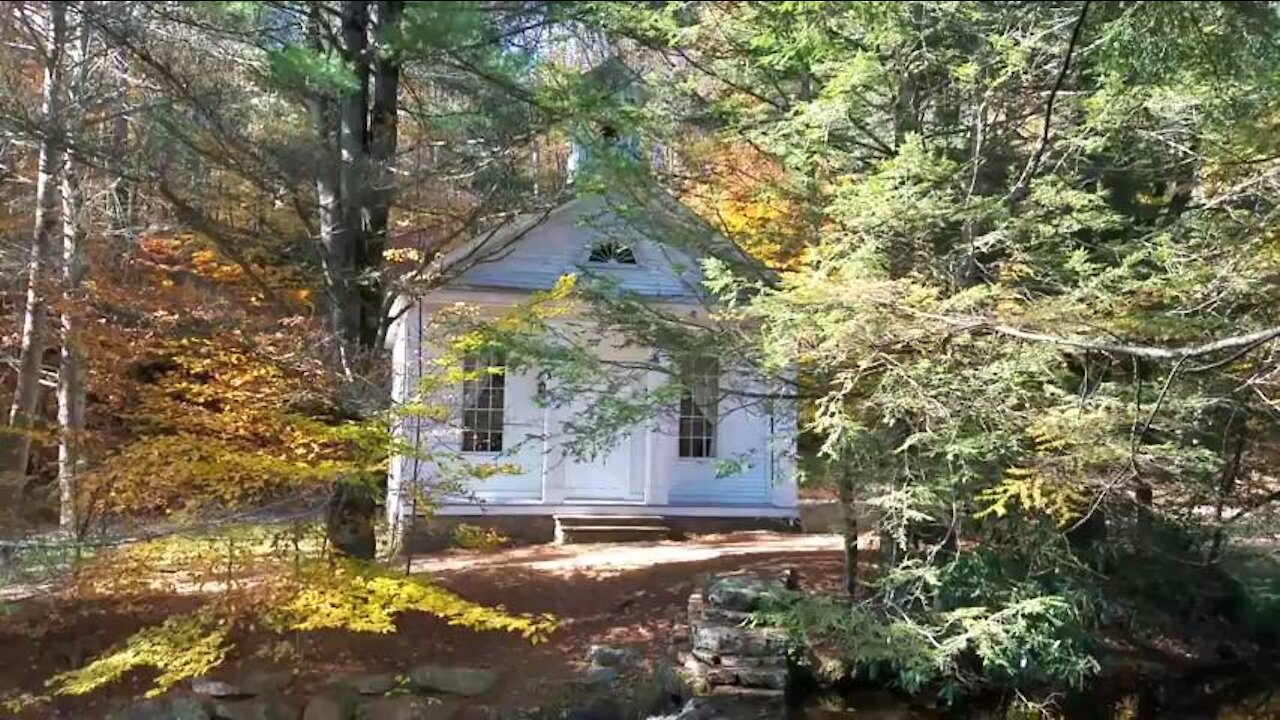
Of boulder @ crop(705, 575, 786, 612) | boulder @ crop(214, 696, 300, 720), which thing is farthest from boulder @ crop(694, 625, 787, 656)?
boulder @ crop(214, 696, 300, 720)

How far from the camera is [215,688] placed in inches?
322

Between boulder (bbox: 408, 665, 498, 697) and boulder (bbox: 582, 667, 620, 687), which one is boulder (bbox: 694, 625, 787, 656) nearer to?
boulder (bbox: 582, 667, 620, 687)

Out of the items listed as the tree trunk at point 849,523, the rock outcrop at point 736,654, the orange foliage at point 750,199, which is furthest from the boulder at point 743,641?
the orange foliage at point 750,199

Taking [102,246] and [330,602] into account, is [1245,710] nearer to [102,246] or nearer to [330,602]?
[330,602]

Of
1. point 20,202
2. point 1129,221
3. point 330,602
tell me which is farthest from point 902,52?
point 20,202

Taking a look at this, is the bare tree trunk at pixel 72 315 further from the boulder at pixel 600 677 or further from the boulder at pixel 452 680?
the boulder at pixel 600 677

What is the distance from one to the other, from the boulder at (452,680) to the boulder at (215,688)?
1.33m

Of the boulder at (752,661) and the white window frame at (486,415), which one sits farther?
the white window frame at (486,415)

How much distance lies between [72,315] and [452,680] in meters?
4.73

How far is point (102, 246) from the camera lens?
37.6ft

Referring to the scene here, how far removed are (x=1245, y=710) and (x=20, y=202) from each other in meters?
14.0

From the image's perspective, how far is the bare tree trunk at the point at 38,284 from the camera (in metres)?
9.12

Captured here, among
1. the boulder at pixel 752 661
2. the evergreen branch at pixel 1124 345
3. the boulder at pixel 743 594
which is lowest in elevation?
the boulder at pixel 752 661

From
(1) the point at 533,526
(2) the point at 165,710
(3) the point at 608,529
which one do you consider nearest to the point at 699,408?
(3) the point at 608,529
